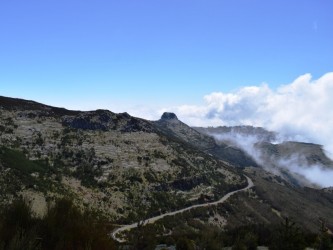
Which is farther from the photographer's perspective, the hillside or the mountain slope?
the mountain slope

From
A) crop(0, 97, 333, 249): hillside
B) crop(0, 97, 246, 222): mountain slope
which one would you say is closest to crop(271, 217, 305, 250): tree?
crop(0, 97, 333, 249): hillside

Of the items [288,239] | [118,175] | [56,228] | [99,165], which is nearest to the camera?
[56,228]

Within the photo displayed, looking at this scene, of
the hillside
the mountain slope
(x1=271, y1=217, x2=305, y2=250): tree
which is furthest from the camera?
the mountain slope

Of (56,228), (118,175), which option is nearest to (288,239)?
(56,228)

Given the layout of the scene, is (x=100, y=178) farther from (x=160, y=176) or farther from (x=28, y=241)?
(x=28, y=241)

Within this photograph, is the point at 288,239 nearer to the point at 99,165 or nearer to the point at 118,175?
the point at 118,175

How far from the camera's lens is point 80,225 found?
63.9 ft

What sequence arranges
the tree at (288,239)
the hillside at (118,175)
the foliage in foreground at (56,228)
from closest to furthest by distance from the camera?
the foliage in foreground at (56,228) → the tree at (288,239) → the hillside at (118,175)

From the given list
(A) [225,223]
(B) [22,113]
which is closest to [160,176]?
(A) [225,223]

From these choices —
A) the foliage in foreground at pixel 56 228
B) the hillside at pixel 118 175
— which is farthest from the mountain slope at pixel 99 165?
the foliage in foreground at pixel 56 228

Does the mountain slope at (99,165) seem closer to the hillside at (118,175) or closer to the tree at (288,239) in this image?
the hillside at (118,175)

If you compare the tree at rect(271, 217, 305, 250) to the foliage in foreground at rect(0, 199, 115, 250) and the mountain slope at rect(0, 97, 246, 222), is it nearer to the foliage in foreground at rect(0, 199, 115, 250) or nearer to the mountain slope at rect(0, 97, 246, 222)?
the foliage in foreground at rect(0, 199, 115, 250)

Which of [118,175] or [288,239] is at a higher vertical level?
[118,175]

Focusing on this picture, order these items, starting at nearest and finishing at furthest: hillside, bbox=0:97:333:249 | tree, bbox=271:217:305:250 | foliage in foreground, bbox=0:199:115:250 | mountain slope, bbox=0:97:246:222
Answer: foliage in foreground, bbox=0:199:115:250
tree, bbox=271:217:305:250
hillside, bbox=0:97:333:249
mountain slope, bbox=0:97:246:222
